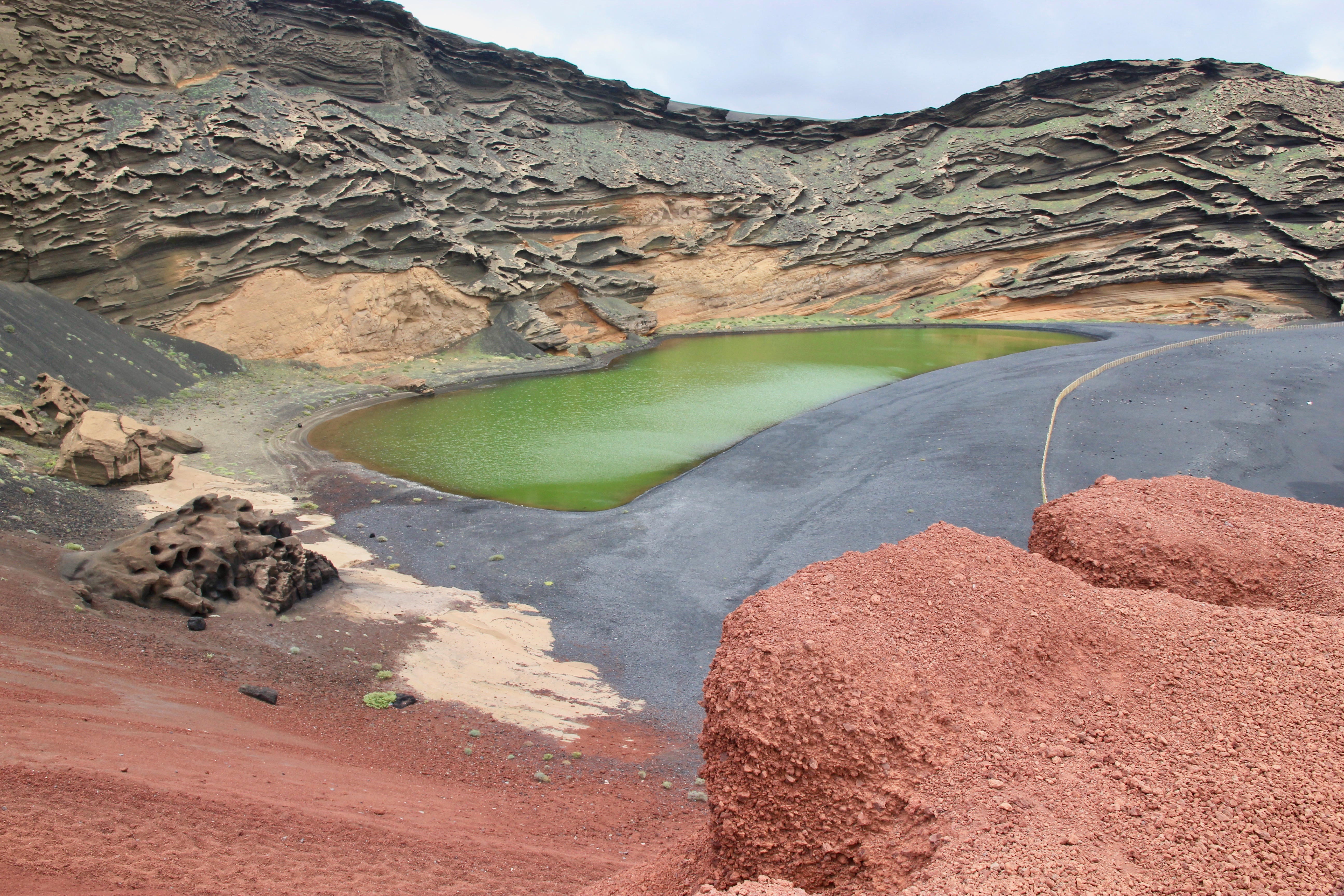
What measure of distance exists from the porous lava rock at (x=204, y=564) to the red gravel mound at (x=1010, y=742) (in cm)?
687

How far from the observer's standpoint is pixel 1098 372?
52.2 ft

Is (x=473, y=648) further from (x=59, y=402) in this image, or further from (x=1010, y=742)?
(x=59, y=402)

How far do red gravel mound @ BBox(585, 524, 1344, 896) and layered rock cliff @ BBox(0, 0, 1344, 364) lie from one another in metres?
26.1

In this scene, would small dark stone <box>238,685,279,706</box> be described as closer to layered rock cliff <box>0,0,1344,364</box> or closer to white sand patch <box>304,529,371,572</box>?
white sand patch <box>304,529,371,572</box>

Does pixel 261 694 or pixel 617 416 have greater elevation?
pixel 617 416

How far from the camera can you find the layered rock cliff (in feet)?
77.2

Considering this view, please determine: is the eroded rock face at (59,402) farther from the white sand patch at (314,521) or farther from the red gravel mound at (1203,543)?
the red gravel mound at (1203,543)

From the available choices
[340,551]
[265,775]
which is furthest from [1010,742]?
[340,551]

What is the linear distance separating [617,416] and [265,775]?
1647cm

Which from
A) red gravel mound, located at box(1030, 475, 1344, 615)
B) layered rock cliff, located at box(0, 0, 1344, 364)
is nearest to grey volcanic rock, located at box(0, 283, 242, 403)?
layered rock cliff, located at box(0, 0, 1344, 364)

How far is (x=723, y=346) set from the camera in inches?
1315

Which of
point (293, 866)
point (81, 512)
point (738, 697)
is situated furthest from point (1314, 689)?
point (81, 512)

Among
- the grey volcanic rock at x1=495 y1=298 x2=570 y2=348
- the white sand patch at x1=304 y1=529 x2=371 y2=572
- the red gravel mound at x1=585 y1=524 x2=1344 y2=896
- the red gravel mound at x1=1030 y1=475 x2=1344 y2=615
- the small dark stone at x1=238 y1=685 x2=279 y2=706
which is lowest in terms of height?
the white sand patch at x1=304 y1=529 x2=371 y2=572

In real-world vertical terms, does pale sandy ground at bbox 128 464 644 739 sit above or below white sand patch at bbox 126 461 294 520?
below
